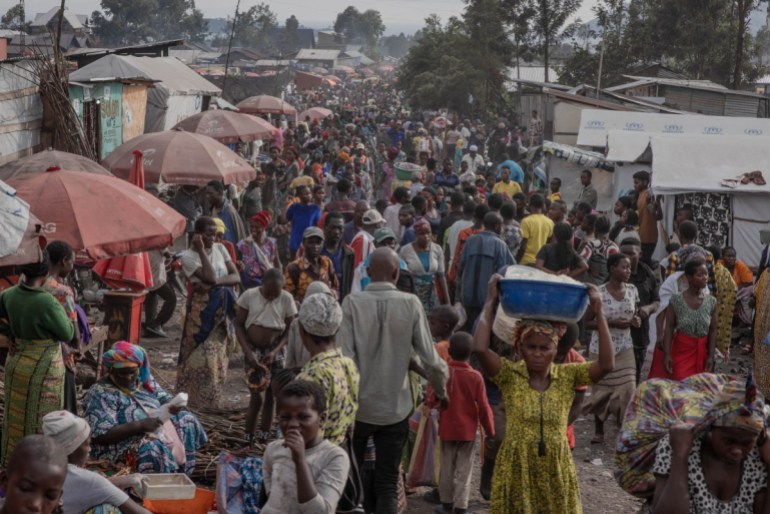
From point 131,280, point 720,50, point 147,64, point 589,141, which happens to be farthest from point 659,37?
point 131,280

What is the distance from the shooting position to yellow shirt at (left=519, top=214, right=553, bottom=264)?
11727 millimetres

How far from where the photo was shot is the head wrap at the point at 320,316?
16.9 feet

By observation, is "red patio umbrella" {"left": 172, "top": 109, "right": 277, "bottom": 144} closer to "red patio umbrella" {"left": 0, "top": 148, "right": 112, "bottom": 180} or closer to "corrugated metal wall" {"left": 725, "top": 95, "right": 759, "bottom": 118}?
"red patio umbrella" {"left": 0, "top": 148, "right": 112, "bottom": 180}

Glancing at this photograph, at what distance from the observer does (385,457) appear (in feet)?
19.4

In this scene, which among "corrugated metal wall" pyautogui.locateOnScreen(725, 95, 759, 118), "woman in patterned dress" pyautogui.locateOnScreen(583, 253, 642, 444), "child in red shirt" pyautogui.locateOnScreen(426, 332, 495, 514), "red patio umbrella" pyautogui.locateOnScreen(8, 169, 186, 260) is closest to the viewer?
"child in red shirt" pyautogui.locateOnScreen(426, 332, 495, 514)

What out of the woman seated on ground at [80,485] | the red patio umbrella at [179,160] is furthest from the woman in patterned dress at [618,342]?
the red patio umbrella at [179,160]

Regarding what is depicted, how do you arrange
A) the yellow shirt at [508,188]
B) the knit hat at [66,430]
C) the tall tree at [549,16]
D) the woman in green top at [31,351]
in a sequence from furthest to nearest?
the tall tree at [549,16] → the yellow shirt at [508,188] → the woman in green top at [31,351] → the knit hat at [66,430]

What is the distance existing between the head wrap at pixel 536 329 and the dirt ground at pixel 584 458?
2606 mm

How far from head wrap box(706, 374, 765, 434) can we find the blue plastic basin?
112 cm

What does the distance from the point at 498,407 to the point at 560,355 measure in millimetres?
1245

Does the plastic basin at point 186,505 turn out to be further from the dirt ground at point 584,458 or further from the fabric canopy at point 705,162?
the fabric canopy at point 705,162

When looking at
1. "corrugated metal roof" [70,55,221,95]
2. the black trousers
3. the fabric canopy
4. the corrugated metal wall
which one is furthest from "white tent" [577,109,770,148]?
the black trousers

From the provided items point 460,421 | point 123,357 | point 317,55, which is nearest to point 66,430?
point 123,357

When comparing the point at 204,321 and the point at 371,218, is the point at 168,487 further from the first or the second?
the point at 371,218
